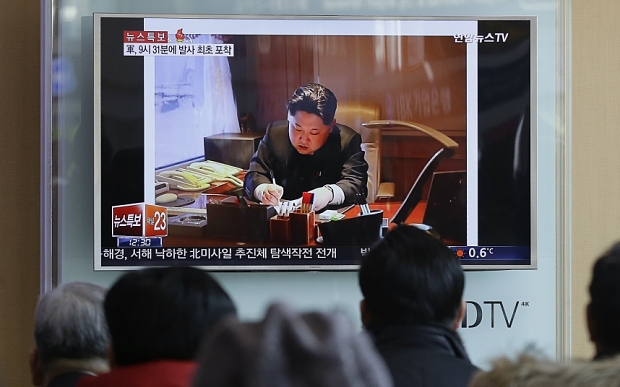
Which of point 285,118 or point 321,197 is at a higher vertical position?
point 285,118

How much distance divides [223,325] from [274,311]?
0.17ft

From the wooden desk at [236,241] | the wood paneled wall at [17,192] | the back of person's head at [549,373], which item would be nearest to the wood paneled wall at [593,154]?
the wooden desk at [236,241]

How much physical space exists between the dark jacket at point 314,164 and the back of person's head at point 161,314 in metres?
1.84

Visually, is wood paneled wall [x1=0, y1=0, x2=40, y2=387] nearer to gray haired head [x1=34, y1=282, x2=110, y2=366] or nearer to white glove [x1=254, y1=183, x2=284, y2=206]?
white glove [x1=254, y1=183, x2=284, y2=206]

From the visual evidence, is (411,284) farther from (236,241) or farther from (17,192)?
(17,192)

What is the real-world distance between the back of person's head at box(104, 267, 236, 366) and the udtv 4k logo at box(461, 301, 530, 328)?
81.8 inches

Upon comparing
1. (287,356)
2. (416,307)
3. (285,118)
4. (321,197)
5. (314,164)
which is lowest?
(416,307)

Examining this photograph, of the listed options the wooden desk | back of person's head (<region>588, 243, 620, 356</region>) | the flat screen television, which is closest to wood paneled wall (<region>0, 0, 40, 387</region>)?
the flat screen television

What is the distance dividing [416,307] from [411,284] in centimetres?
5

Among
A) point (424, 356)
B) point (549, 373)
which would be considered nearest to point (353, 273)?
point (424, 356)

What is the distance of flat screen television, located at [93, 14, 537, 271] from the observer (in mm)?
3188

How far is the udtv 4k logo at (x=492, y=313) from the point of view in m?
3.31

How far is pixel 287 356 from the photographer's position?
2.20 feet

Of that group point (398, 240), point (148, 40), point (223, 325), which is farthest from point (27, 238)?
point (223, 325)
